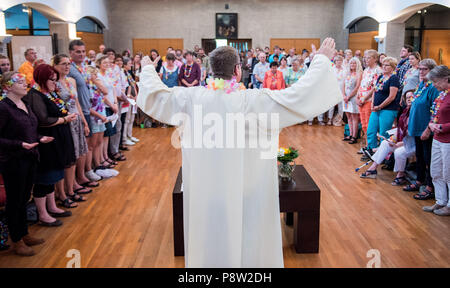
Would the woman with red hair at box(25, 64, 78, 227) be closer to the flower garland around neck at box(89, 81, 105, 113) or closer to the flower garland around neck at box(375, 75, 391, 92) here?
the flower garland around neck at box(89, 81, 105, 113)

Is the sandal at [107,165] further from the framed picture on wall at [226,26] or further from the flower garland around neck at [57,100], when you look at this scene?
the framed picture on wall at [226,26]

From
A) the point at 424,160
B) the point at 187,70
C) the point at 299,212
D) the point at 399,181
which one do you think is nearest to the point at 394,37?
the point at 187,70

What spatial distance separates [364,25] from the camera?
1456cm

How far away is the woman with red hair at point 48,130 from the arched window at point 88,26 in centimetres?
1023

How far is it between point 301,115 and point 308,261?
70.8 inches

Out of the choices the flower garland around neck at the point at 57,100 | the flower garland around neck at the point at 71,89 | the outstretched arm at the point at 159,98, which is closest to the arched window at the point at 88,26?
the flower garland around neck at the point at 71,89

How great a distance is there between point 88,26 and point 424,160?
12673 mm

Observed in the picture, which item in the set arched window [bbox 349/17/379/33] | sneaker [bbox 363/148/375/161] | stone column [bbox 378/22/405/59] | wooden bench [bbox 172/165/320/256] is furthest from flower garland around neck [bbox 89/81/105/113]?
arched window [bbox 349/17/379/33]

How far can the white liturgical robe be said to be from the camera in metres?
1.97

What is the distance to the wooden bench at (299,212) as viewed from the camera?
11.1 feet

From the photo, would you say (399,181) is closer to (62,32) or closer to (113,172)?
(113,172)

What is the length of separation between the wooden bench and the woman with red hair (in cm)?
137

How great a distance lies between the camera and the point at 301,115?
1950mm

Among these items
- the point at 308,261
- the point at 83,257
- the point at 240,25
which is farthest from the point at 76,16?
the point at 308,261
